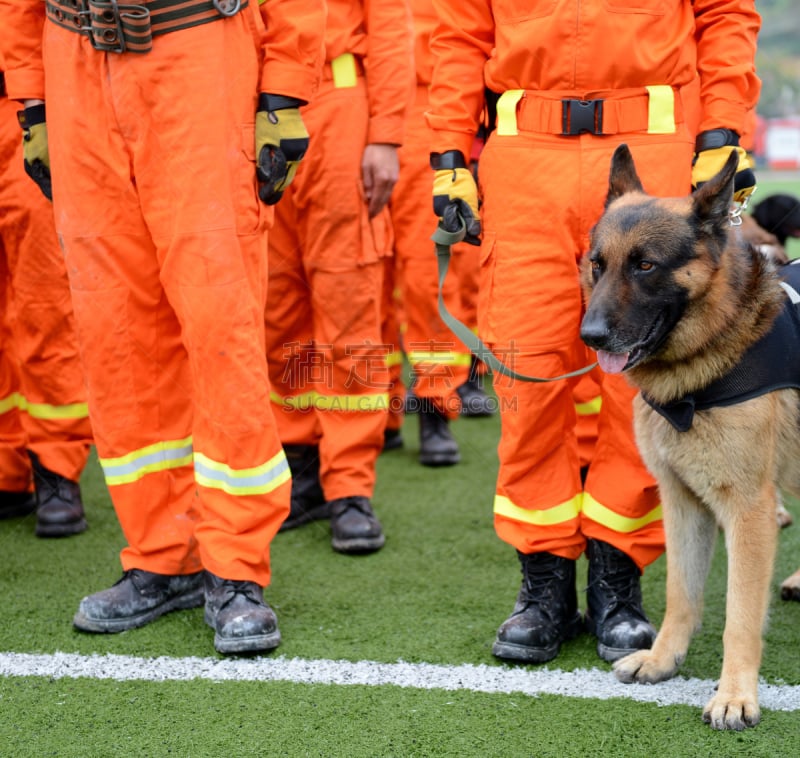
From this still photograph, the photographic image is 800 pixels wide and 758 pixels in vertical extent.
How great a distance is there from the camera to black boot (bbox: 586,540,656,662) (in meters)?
3.15

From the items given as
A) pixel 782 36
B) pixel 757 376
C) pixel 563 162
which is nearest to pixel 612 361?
pixel 757 376

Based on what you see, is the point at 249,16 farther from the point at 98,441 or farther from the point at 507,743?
the point at 507,743

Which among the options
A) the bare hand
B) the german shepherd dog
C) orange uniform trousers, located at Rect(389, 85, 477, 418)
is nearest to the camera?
the german shepherd dog

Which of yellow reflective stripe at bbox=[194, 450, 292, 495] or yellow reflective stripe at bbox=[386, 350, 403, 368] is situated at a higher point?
yellow reflective stripe at bbox=[194, 450, 292, 495]

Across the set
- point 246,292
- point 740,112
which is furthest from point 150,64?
point 740,112

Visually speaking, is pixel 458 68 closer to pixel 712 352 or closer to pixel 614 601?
pixel 712 352

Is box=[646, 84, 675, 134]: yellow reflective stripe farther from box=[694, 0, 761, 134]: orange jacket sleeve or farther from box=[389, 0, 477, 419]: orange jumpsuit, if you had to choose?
box=[389, 0, 477, 419]: orange jumpsuit

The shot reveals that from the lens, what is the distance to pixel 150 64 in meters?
2.98

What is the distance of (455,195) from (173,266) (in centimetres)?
91

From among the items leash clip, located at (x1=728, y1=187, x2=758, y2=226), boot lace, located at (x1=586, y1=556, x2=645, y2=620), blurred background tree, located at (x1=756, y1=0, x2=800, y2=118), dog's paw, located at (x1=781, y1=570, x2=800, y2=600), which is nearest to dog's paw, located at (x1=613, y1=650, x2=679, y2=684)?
boot lace, located at (x1=586, y1=556, x2=645, y2=620)

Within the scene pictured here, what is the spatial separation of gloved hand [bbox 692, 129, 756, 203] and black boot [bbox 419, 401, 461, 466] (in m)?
2.61

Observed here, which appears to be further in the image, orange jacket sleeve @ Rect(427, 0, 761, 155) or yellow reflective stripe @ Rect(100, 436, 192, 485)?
yellow reflective stripe @ Rect(100, 436, 192, 485)

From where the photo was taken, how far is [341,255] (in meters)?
4.23

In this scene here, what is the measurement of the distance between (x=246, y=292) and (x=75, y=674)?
128 cm
